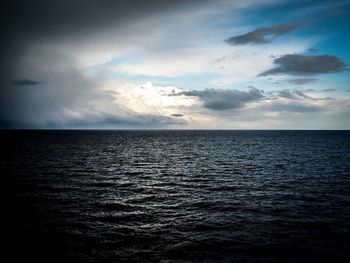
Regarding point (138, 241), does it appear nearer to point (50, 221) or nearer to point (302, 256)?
point (50, 221)

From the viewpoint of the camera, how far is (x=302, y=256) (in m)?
17.6

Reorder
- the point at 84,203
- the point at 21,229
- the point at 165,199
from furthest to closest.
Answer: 1. the point at 165,199
2. the point at 84,203
3. the point at 21,229

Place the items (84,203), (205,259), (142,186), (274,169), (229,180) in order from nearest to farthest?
1. (205,259)
2. (84,203)
3. (142,186)
4. (229,180)
5. (274,169)

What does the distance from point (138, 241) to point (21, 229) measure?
977 centimetres

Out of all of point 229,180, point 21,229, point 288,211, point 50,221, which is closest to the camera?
point 21,229

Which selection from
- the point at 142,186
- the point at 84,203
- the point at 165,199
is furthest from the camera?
the point at 142,186

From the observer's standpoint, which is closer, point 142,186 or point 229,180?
point 142,186

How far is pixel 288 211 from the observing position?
2697cm

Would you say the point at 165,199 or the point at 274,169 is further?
the point at 274,169

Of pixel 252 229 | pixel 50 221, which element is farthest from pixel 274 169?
pixel 50 221

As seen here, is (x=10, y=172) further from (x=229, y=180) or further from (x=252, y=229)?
(x=252, y=229)

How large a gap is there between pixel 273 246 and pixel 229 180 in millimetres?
24505

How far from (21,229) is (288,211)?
24.0m

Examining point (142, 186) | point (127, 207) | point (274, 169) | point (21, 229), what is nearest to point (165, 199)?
point (127, 207)
